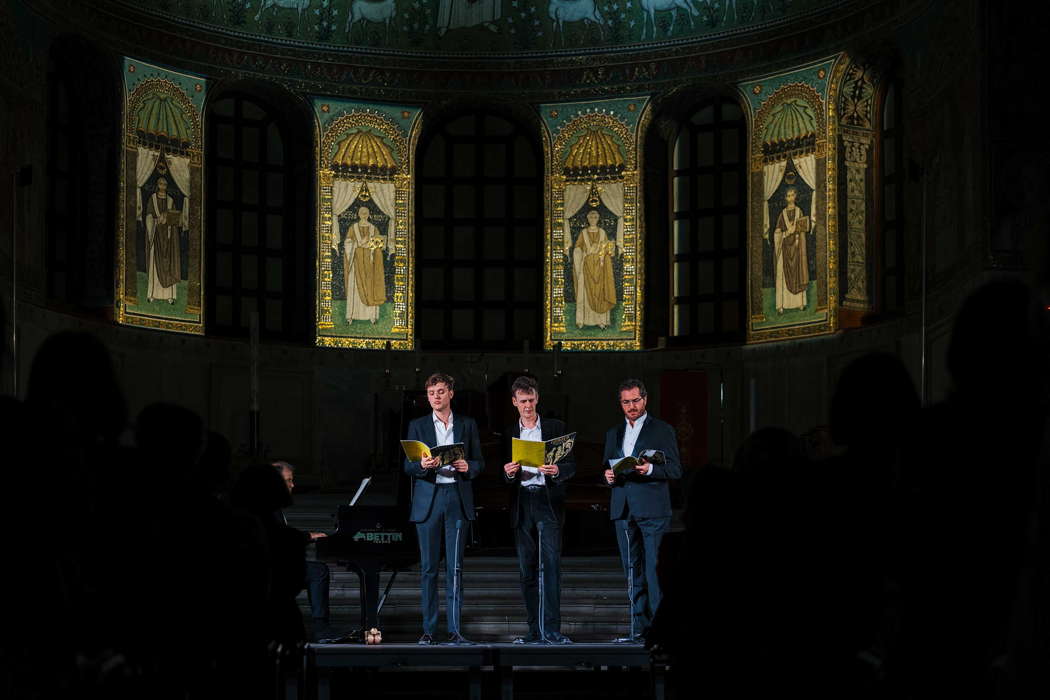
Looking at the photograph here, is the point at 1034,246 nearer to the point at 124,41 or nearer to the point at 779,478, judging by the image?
the point at 779,478

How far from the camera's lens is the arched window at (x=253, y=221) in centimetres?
2009

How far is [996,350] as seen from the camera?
11.9 ft

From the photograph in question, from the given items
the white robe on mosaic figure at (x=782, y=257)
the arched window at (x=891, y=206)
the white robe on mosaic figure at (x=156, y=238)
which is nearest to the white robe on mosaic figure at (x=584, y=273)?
the white robe on mosaic figure at (x=782, y=257)

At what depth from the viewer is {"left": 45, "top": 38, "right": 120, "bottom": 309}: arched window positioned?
59.7ft

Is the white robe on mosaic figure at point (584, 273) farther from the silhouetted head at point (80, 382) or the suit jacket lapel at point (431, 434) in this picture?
the silhouetted head at point (80, 382)

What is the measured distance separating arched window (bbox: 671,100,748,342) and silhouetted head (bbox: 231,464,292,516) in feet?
46.3

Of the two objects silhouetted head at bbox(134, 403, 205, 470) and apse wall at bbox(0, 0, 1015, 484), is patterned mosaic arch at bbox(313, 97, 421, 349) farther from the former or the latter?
silhouetted head at bbox(134, 403, 205, 470)

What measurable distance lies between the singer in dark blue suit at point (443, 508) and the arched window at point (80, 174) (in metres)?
9.21

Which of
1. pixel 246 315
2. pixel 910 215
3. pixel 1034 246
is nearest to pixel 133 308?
pixel 246 315

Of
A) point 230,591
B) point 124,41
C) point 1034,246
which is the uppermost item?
point 124,41

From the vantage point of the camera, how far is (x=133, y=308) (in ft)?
61.8

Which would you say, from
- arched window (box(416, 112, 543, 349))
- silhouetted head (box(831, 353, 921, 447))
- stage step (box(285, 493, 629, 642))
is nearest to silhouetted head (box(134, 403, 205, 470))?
silhouetted head (box(831, 353, 921, 447))

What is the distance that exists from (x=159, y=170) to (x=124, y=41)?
1656 mm

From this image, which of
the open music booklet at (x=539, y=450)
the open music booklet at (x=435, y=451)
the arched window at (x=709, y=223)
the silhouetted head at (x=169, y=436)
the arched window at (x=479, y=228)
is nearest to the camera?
the silhouetted head at (x=169, y=436)
